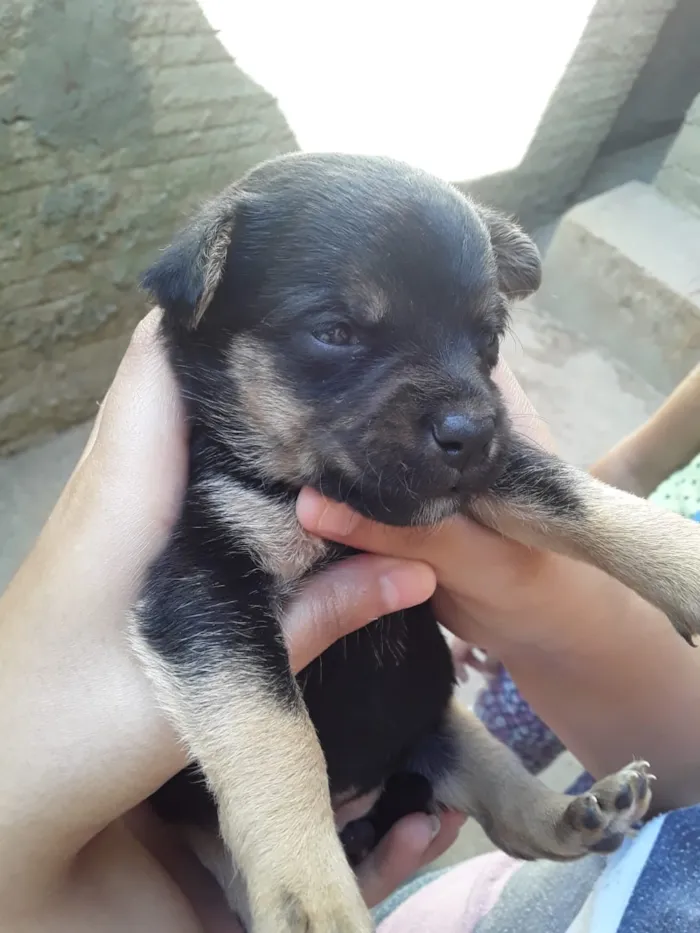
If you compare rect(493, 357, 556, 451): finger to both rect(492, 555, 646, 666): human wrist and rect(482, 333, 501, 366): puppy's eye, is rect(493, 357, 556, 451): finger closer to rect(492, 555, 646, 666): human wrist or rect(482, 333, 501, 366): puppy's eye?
rect(482, 333, 501, 366): puppy's eye

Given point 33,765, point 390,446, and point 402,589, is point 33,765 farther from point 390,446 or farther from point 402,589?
point 390,446

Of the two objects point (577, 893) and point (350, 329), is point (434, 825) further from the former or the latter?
point (350, 329)

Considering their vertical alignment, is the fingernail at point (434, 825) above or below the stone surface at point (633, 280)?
below

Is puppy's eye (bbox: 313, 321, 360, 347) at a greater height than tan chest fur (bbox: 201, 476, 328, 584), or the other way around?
puppy's eye (bbox: 313, 321, 360, 347)

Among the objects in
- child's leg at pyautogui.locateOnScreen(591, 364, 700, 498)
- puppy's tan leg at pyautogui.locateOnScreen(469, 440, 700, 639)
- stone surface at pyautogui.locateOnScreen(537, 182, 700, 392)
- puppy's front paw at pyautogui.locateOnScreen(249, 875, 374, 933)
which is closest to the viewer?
puppy's front paw at pyautogui.locateOnScreen(249, 875, 374, 933)

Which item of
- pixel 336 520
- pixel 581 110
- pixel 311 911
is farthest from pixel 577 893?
pixel 581 110

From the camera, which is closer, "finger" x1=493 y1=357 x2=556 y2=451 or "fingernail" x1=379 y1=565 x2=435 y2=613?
"fingernail" x1=379 y1=565 x2=435 y2=613

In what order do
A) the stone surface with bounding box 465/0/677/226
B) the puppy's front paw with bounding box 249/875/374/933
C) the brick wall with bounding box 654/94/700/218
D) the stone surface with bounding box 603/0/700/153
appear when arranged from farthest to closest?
the stone surface with bounding box 603/0/700/153 < the stone surface with bounding box 465/0/677/226 < the brick wall with bounding box 654/94/700/218 < the puppy's front paw with bounding box 249/875/374/933

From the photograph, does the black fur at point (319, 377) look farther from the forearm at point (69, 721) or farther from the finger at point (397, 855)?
the finger at point (397, 855)

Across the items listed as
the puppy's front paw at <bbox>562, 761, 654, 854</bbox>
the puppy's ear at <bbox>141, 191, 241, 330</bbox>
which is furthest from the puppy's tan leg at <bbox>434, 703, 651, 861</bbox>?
the puppy's ear at <bbox>141, 191, 241, 330</bbox>

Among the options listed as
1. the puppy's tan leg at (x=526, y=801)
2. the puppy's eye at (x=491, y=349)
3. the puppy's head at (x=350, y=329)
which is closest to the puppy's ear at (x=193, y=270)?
the puppy's head at (x=350, y=329)
